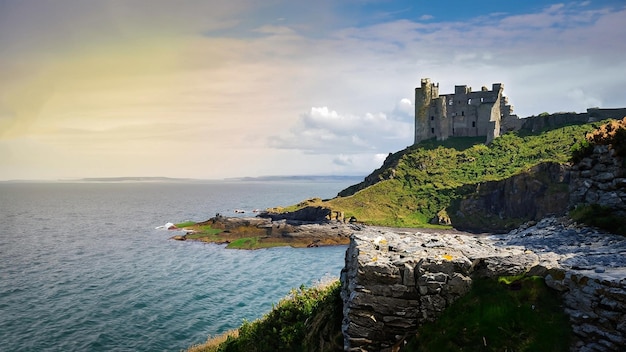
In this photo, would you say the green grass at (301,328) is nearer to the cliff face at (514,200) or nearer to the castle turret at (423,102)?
the cliff face at (514,200)

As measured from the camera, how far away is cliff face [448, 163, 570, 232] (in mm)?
72375

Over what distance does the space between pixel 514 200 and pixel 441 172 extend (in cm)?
2557

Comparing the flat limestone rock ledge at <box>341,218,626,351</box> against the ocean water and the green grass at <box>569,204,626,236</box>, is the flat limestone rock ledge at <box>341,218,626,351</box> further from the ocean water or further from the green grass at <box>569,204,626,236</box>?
the ocean water

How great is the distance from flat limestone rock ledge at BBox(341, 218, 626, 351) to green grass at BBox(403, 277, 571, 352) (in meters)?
0.22

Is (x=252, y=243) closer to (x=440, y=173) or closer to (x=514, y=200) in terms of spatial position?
(x=514, y=200)

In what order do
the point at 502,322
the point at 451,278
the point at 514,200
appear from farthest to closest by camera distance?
the point at 514,200 < the point at 451,278 < the point at 502,322

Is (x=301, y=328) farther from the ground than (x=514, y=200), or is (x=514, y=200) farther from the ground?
(x=514, y=200)

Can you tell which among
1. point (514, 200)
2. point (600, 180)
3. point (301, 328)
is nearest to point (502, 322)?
point (600, 180)

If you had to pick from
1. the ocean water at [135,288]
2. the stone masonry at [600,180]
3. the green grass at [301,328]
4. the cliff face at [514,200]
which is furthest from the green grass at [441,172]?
the stone masonry at [600,180]

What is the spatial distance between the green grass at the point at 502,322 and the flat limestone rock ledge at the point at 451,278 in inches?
8.8

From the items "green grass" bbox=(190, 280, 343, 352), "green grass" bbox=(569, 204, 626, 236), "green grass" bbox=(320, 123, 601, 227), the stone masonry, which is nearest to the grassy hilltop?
"green grass" bbox=(320, 123, 601, 227)

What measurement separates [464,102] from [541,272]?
10616cm

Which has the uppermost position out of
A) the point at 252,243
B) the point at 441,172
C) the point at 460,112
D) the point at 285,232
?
the point at 460,112

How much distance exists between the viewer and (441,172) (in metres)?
103
